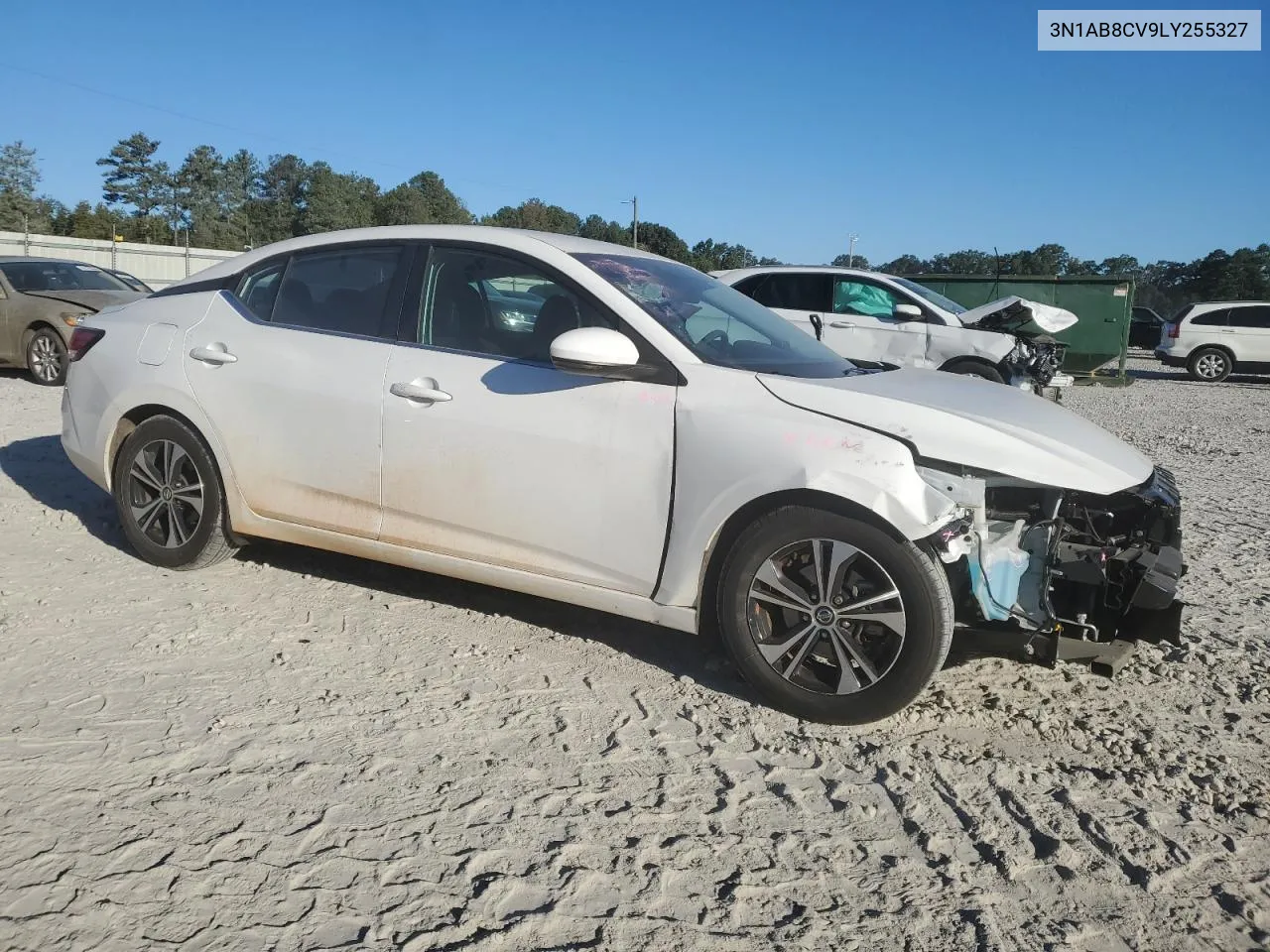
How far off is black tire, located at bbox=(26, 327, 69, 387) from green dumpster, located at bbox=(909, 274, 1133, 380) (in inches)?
535

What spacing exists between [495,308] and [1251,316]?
2147 centimetres

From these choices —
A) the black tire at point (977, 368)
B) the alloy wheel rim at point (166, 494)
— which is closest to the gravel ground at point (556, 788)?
the alloy wheel rim at point (166, 494)

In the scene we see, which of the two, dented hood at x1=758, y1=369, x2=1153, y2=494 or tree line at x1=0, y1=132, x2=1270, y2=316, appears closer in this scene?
dented hood at x1=758, y1=369, x2=1153, y2=494

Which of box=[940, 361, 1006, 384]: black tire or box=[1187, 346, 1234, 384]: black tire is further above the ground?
box=[1187, 346, 1234, 384]: black tire

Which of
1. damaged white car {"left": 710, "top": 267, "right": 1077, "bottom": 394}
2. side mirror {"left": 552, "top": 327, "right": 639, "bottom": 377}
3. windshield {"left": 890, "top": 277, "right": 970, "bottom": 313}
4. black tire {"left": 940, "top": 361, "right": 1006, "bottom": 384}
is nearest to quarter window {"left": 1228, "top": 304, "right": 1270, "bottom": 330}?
damaged white car {"left": 710, "top": 267, "right": 1077, "bottom": 394}

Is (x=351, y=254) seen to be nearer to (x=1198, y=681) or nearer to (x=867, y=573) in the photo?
(x=867, y=573)

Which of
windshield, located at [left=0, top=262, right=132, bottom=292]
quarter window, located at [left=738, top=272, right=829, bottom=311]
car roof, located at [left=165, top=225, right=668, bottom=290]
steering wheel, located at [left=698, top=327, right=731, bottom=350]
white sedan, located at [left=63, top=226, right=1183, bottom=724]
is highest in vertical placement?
quarter window, located at [left=738, top=272, right=829, bottom=311]

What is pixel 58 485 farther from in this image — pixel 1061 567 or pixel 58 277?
pixel 58 277

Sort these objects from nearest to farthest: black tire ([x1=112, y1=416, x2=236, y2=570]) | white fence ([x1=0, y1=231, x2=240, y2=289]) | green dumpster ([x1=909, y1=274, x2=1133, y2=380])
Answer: black tire ([x1=112, y1=416, x2=236, y2=570]) → green dumpster ([x1=909, y1=274, x2=1133, y2=380]) → white fence ([x1=0, y1=231, x2=240, y2=289])

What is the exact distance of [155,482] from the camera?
4809 millimetres

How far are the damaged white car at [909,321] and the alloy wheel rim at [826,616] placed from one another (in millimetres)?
8696

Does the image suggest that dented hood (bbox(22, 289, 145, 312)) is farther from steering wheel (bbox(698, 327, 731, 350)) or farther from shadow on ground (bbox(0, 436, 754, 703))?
steering wheel (bbox(698, 327, 731, 350))

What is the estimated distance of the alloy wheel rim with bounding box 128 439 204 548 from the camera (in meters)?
4.74

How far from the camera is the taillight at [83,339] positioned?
16.5ft
